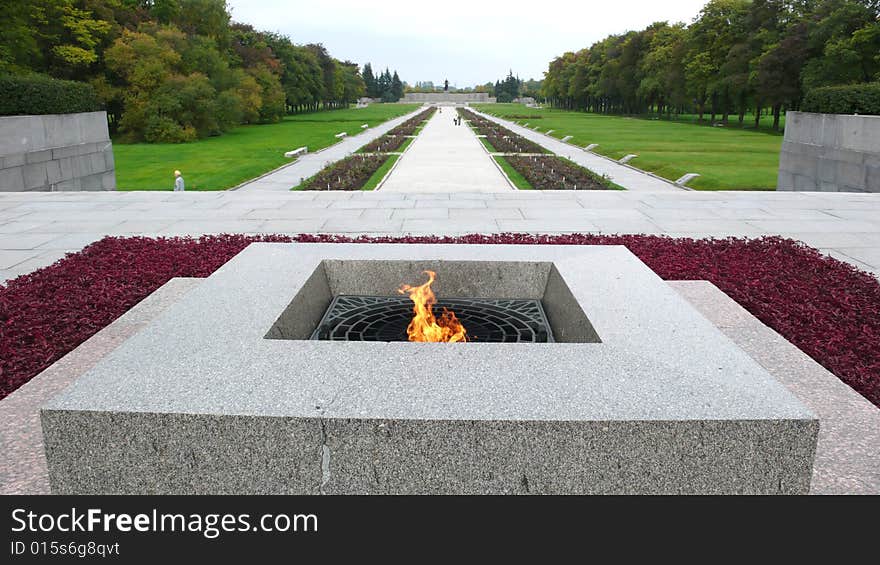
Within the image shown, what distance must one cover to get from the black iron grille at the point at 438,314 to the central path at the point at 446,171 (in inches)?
404

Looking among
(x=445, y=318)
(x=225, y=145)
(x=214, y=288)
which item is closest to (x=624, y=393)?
(x=445, y=318)

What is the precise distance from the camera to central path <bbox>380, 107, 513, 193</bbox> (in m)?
16.7

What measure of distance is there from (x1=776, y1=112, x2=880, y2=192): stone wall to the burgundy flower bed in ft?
24.1

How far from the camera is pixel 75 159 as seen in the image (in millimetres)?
16484

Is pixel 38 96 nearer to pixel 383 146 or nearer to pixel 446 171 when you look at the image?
pixel 446 171

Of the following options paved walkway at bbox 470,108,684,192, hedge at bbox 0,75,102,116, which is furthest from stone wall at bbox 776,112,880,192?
→ hedge at bbox 0,75,102,116

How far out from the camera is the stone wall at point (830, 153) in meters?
14.1

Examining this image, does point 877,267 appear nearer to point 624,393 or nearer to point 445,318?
point 445,318

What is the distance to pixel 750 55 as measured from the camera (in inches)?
1927

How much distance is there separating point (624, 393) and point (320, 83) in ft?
266

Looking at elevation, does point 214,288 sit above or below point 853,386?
above

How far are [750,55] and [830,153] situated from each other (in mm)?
38680

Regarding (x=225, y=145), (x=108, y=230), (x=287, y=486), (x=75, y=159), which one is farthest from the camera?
(x=225, y=145)

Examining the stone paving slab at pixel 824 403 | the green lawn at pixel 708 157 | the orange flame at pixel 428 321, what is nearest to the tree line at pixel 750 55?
the green lawn at pixel 708 157
